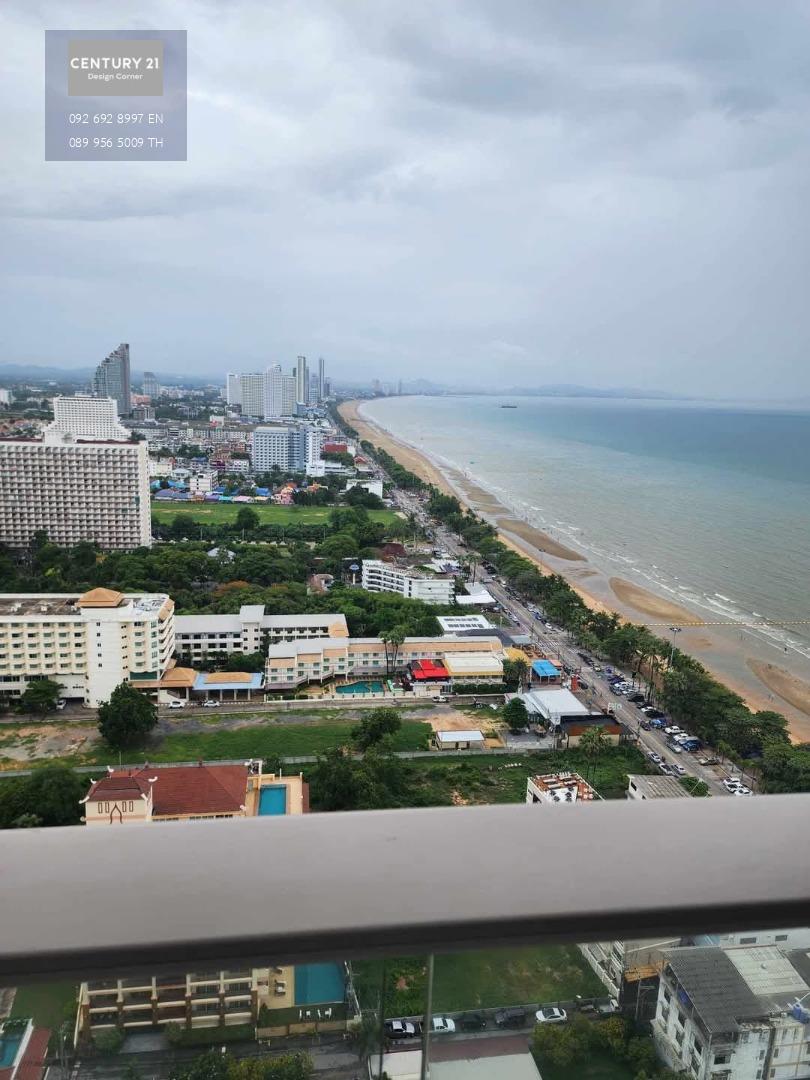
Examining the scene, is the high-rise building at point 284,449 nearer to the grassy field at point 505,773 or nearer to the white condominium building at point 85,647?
the white condominium building at point 85,647

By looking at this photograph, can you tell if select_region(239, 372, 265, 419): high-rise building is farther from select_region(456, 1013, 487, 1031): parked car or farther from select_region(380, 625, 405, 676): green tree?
select_region(456, 1013, 487, 1031): parked car

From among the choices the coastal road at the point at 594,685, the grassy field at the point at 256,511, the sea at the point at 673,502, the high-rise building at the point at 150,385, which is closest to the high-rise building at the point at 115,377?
the high-rise building at the point at 150,385

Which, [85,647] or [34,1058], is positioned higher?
[34,1058]

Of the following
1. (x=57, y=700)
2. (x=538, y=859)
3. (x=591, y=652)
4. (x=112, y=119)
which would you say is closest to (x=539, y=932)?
(x=538, y=859)

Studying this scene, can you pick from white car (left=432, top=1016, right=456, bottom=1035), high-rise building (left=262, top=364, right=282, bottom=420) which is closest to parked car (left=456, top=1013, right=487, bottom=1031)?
white car (left=432, top=1016, right=456, bottom=1035)

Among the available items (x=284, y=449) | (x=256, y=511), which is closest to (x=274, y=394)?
(x=284, y=449)

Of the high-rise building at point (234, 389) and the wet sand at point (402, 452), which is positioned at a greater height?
the high-rise building at point (234, 389)

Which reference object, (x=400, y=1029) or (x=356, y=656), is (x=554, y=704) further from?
(x=400, y=1029)
